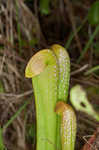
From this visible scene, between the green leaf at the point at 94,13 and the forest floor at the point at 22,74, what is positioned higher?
the green leaf at the point at 94,13

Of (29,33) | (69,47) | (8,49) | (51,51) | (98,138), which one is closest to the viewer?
(51,51)

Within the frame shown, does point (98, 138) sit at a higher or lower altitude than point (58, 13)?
lower

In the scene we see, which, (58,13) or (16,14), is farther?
(58,13)

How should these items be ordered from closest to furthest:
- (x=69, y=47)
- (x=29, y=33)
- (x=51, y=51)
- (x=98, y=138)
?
(x=51, y=51)
(x=98, y=138)
(x=29, y=33)
(x=69, y=47)

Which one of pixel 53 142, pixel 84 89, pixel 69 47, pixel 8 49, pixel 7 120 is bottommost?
pixel 7 120

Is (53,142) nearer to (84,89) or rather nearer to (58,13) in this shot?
(84,89)

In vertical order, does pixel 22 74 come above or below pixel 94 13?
below

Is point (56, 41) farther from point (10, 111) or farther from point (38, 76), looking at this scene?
point (38, 76)

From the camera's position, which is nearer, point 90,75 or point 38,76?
point 38,76

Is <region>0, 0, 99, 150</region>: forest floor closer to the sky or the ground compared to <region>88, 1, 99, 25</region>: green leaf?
closer to the ground

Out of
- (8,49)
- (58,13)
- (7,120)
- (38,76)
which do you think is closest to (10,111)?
(7,120)

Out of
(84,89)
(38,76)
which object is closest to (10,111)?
(84,89)
